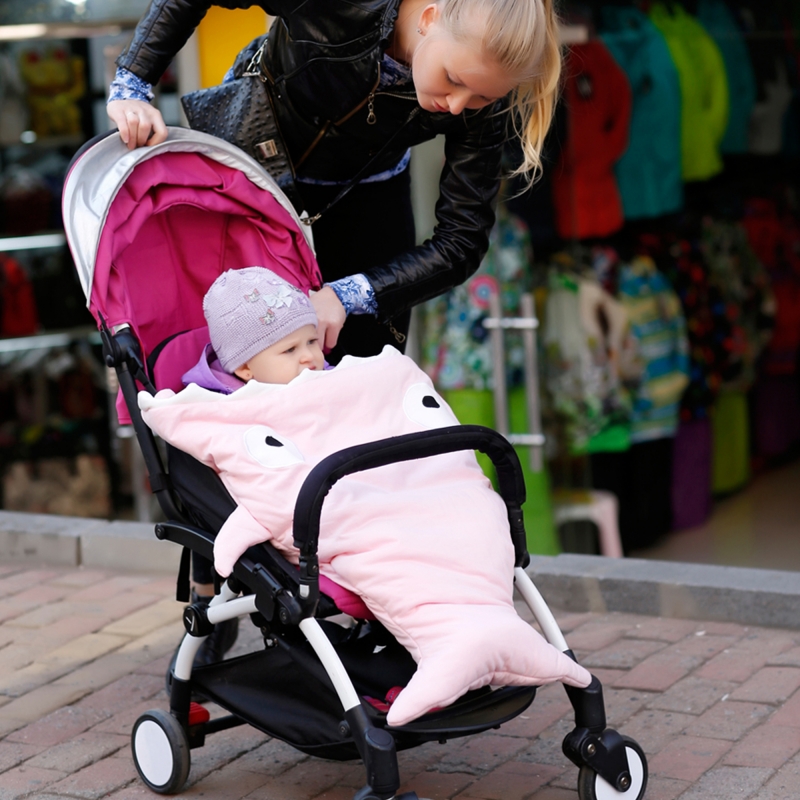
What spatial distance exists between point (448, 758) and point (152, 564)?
6.46 ft

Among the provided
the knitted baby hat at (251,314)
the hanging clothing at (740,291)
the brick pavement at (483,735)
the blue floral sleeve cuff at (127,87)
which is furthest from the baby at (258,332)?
the hanging clothing at (740,291)

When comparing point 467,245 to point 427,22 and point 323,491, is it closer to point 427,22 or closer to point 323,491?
point 427,22

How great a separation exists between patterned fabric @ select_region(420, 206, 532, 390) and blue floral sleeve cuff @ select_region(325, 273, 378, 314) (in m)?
2.14

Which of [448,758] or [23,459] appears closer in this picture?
[448,758]

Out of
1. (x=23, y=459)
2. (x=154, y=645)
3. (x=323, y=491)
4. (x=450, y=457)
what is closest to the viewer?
(x=323, y=491)

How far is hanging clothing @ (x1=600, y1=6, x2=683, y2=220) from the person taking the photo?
5344 mm

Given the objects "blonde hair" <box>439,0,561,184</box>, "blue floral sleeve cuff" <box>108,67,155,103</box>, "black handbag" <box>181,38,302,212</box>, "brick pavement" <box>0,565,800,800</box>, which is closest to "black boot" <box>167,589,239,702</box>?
"brick pavement" <box>0,565,800,800</box>

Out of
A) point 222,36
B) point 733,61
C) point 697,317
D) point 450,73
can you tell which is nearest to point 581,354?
point 697,317

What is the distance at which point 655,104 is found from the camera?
5.43 meters

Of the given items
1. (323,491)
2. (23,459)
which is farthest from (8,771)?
(23,459)

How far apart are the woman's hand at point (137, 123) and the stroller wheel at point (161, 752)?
1.32 metres

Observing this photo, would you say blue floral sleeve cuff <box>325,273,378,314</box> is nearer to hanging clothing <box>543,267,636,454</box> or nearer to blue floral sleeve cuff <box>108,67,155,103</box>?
blue floral sleeve cuff <box>108,67,155,103</box>

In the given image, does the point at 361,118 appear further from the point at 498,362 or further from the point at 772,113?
the point at 772,113

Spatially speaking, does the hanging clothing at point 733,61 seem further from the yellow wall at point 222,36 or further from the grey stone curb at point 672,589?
the grey stone curb at point 672,589
